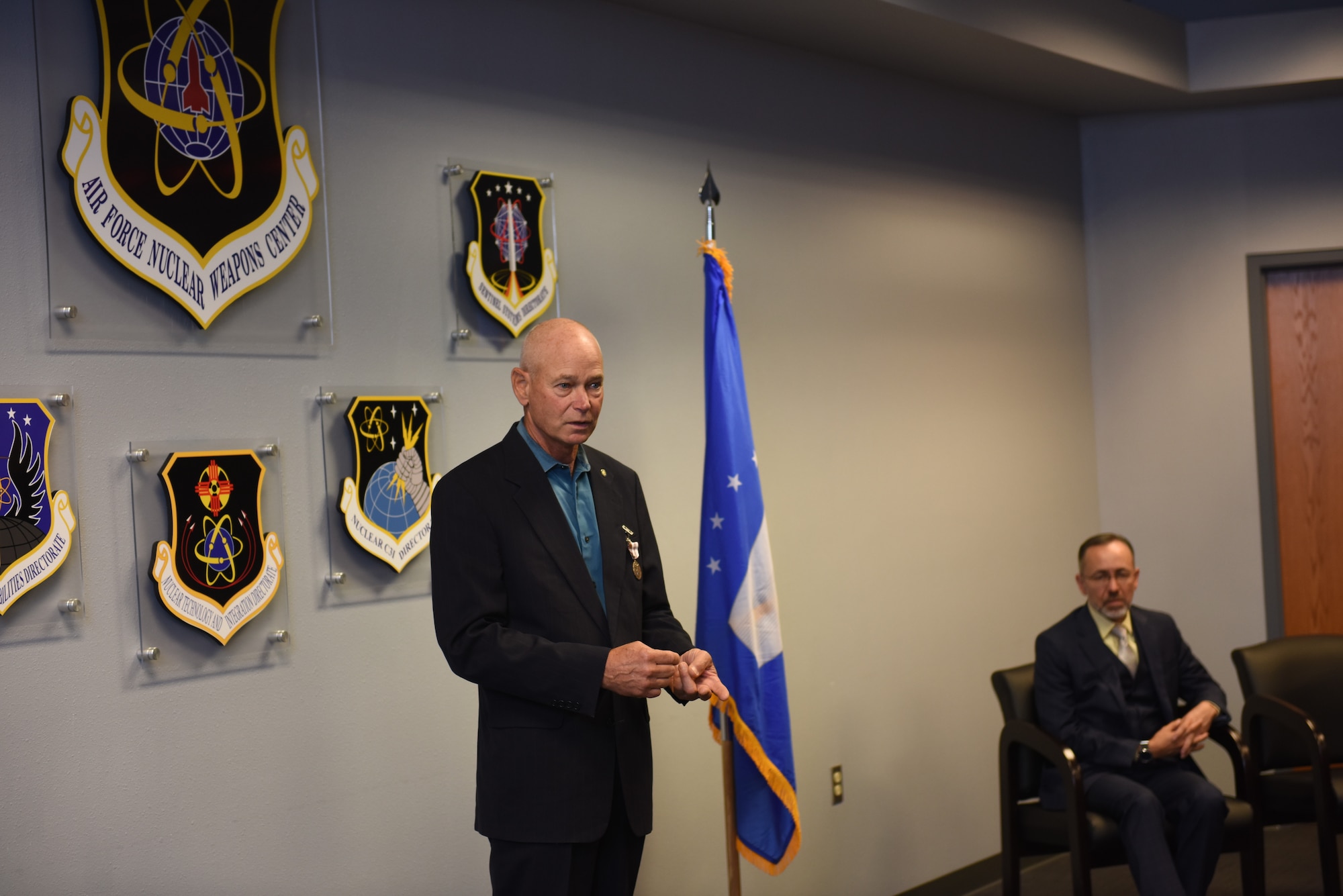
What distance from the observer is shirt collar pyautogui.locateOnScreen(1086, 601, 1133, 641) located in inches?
142

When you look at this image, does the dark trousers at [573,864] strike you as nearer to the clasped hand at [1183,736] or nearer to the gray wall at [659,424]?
the gray wall at [659,424]

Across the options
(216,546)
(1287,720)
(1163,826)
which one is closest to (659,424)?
(216,546)

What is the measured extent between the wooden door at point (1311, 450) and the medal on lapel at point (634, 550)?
384 cm

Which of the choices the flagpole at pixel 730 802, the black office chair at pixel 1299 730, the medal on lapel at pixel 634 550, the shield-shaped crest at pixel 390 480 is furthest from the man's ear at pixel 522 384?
the black office chair at pixel 1299 730

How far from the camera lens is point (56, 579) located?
Result: 96.4 inches

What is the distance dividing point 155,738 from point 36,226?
3.86ft

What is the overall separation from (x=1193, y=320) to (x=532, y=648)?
13.5 feet

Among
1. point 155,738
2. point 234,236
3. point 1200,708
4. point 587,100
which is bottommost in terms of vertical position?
point 1200,708

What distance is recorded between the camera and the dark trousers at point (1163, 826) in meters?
3.21

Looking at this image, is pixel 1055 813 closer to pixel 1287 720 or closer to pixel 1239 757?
pixel 1239 757

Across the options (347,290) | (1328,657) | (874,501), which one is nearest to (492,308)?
(347,290)

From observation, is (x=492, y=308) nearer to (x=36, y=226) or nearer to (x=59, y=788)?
(x=36, y=226)

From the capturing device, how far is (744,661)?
10.5 ft

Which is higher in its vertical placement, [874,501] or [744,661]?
[874,501]
